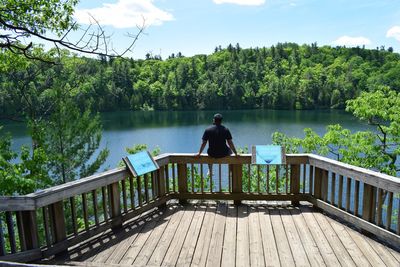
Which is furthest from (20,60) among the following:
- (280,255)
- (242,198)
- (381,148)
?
(381,148)

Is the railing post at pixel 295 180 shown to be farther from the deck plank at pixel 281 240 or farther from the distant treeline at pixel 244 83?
the distant treeline at pixel 244 83

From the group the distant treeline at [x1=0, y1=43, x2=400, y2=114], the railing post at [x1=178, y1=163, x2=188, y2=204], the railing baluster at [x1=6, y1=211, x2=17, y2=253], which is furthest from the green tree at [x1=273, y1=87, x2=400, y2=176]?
the distant treeline at [x1=0, y1=43, x2=400, y2=114]

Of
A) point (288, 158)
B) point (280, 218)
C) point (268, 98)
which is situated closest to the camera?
point (280, 218)

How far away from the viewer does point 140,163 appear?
4.91 meters

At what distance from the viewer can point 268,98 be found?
99125mm

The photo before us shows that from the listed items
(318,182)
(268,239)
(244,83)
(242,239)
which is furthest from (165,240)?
(244,83)

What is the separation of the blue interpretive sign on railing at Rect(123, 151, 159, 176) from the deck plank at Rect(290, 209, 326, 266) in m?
2.22

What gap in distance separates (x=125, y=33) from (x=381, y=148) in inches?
575

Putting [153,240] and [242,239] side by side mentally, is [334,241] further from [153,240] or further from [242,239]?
[153,240]

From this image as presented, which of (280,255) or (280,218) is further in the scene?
(280,218)

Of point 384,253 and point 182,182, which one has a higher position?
point 182,182

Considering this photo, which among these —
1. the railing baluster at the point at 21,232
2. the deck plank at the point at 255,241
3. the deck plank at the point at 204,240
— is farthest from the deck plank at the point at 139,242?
the deck plank at the point at 255,241

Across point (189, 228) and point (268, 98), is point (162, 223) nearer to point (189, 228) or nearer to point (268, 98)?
point (189, 228)

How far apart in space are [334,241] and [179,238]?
1.94 m
